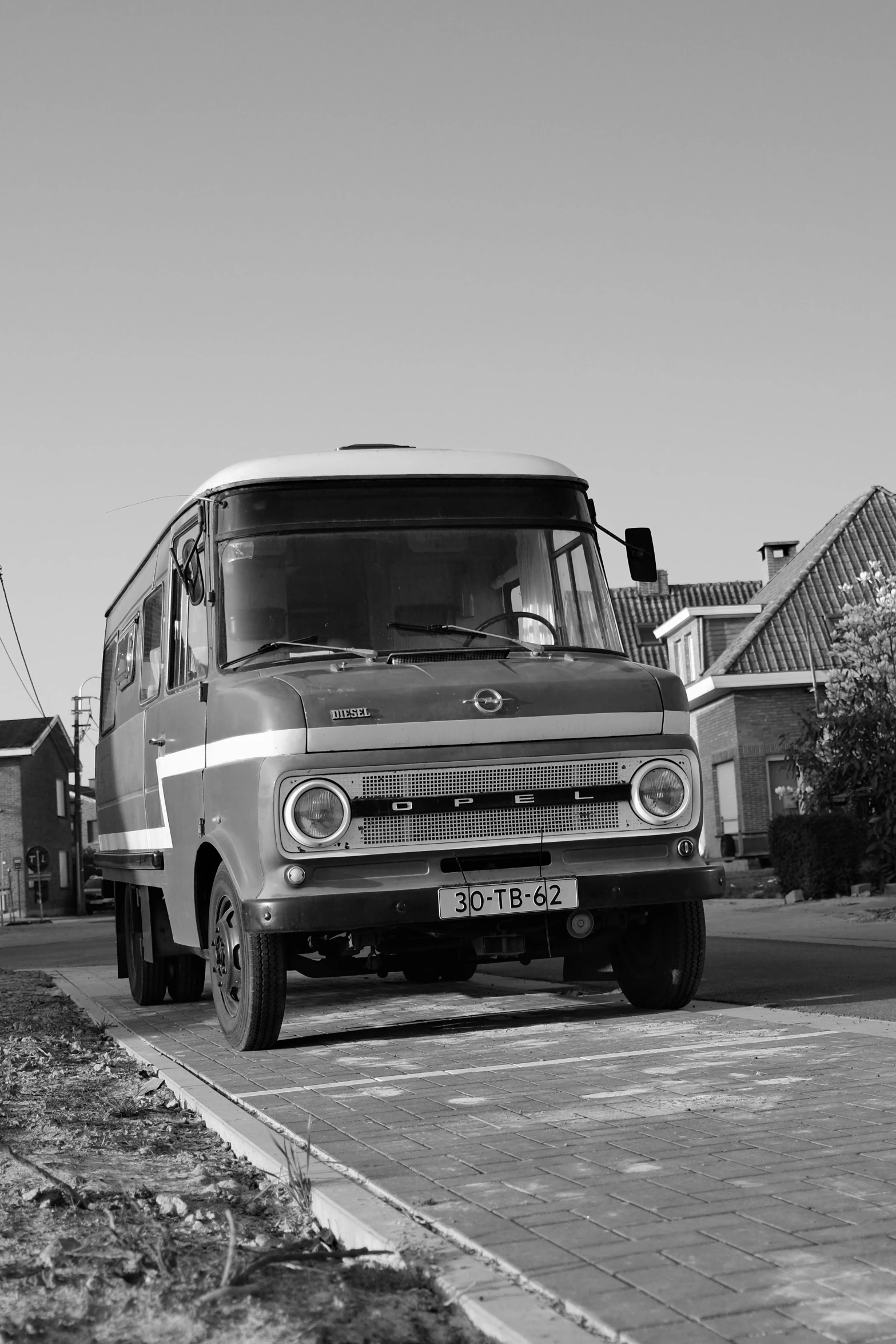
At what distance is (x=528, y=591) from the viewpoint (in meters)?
8.83

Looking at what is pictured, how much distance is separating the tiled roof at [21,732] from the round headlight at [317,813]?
68005 millimetres

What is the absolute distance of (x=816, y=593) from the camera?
4053 centimetres

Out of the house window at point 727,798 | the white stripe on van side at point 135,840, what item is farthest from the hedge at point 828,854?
the white stripe on van side at point 135,840

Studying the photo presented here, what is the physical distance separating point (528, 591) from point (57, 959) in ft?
53.5

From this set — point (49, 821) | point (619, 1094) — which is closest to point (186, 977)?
point (619, 1094)

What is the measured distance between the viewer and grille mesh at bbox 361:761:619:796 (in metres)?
7.89

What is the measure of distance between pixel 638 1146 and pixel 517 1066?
211 centimetres

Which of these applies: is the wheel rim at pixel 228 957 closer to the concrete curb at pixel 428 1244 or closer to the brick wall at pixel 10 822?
the concrete curb at pixel 428 1244

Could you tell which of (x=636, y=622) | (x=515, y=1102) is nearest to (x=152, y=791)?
(x=515, y=1102)

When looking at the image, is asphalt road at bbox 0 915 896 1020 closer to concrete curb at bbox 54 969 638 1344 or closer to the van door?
the van door

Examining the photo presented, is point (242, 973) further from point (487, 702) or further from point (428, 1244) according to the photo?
point (428, 1244)

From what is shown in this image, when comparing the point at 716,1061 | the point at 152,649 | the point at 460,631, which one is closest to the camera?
the point at 716,1061

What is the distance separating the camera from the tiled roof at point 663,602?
5238 cm

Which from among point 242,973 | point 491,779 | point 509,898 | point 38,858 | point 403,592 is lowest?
point 242,973
